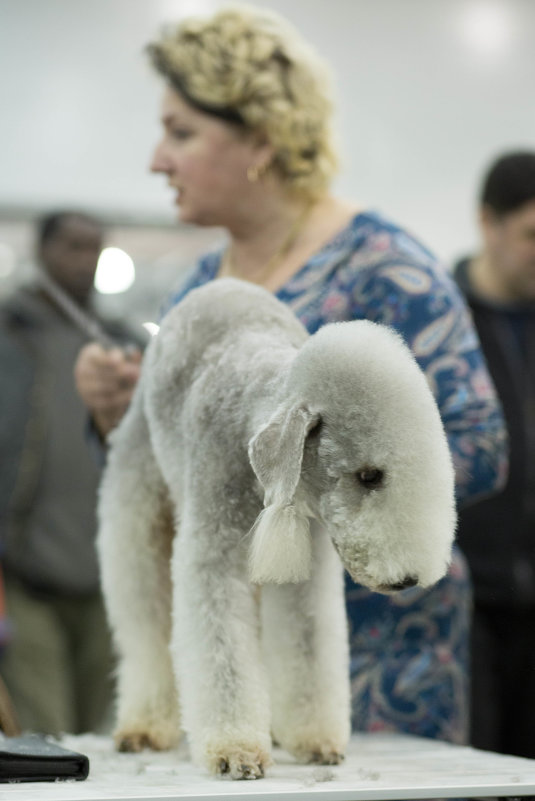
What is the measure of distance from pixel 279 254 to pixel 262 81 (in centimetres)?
16

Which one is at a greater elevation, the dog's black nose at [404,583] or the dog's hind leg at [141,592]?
the dog's black nose at [404,583]

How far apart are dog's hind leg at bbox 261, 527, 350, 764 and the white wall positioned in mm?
1589

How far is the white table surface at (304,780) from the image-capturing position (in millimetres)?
768

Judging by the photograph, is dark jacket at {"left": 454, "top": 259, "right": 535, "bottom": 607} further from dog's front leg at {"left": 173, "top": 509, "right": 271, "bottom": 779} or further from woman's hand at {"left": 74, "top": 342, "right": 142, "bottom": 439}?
Result: dog's front leg at {"left": 173, "top": 509, "right": 271, "bottom": 779}

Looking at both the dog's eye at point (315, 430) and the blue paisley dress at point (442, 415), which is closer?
the dog's eye at point (315, 430)

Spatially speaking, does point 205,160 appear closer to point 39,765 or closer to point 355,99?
point 39,765

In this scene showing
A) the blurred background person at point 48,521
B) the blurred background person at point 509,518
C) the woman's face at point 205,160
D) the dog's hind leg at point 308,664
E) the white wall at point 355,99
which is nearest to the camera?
the dog's hind leg at point 308,664

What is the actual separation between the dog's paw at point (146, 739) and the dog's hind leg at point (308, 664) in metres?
0.11

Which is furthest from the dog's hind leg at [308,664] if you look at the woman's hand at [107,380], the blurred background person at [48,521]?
the blurred background person at [48,521]

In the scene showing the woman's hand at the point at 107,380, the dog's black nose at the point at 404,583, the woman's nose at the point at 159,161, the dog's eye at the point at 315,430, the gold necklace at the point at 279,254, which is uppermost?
the woman's nose at the point at 159,161

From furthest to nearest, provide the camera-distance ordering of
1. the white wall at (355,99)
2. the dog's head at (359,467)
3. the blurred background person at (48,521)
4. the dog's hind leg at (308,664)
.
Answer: the white wall at (355,99) → the blurred background person at (48,521) → the dog's hind leg at (308,664) → the dog's head at (359,467)

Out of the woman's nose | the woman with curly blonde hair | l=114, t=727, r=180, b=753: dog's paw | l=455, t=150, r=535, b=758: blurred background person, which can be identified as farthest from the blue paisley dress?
l=455, t=150, r=535, b=758: blurred background person

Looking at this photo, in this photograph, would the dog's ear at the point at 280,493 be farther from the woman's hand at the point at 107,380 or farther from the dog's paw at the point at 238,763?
the woman's hand at the point at 107,380

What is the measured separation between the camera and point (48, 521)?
1.99m
